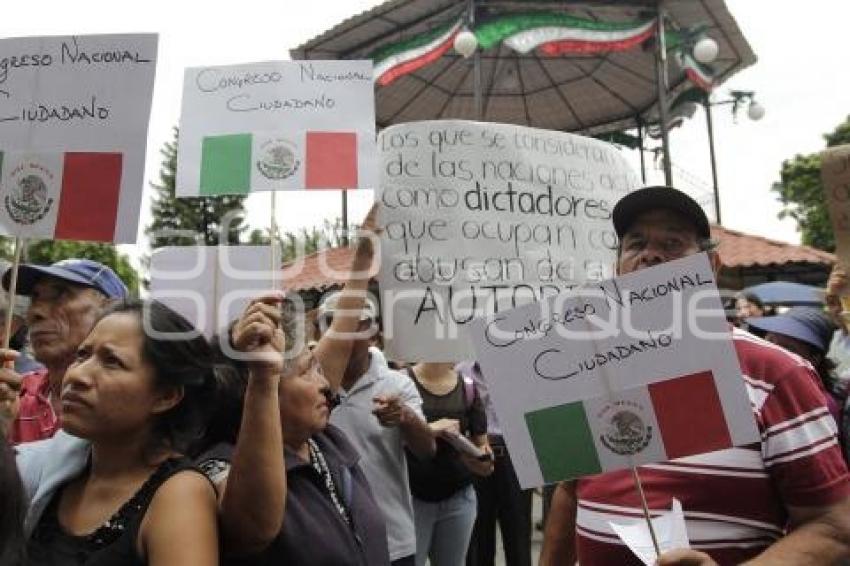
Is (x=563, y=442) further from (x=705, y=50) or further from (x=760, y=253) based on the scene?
(x=760, y=253)

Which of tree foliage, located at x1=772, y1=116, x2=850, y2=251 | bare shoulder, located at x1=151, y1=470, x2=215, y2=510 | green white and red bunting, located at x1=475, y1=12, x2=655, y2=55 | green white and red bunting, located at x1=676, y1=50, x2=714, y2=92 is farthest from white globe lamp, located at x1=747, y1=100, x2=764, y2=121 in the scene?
tree foliage, located at x1=772, y1=116, x2=850, y2=251

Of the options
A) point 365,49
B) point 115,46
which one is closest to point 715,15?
point 365,49

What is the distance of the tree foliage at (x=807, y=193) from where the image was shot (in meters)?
27.3

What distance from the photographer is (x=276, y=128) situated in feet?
8.32

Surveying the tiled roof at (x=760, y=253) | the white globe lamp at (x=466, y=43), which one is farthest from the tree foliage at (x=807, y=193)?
the white globe lamp at (x=466, y=43)

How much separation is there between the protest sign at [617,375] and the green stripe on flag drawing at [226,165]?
116cm

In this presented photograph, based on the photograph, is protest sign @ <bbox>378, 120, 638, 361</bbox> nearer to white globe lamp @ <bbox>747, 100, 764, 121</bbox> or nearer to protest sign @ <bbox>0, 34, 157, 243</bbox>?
protest sign @ <bbox>0, 34, 157, 243</bbox>

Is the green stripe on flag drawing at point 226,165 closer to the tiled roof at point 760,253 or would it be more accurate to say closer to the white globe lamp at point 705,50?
the white globe lamp at point 705,50

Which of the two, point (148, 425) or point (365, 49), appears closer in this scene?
point (148, 425)

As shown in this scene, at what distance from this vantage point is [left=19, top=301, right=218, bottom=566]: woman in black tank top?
1.37 meters

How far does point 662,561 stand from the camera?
4.39 ft

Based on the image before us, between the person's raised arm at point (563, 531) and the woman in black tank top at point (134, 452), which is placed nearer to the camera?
the woman in black tank top at point (134, 452)

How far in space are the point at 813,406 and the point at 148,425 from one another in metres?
1.32

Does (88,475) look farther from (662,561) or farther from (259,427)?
(662,561)
